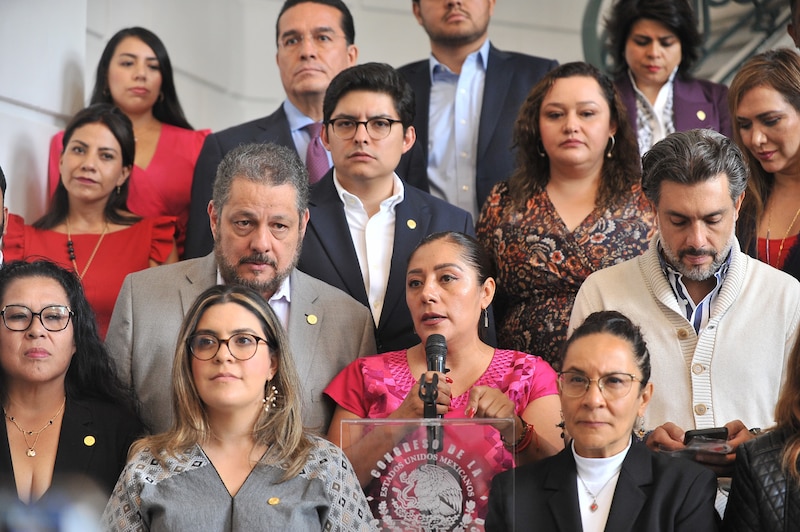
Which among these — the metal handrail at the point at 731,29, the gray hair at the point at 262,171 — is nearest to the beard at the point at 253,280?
the gray hair at the point at 262,171

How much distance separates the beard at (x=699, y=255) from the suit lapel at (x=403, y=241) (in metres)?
0.94

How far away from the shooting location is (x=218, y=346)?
3.37 m

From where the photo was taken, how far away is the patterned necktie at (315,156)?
16.6ft

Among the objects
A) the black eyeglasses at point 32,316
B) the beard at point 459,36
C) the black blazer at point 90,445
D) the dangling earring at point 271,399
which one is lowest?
the black blazer at point 90,445

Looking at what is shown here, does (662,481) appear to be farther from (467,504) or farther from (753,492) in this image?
(467,504)

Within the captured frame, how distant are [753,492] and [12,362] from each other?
201 centimetres

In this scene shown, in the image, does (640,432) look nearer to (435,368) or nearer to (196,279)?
(435,368)

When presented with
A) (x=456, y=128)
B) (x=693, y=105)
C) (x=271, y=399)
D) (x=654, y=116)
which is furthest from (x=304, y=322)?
(x=693, y=105)

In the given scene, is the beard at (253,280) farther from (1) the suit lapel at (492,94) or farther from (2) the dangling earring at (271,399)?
(1) the suit lapel at (492,94)

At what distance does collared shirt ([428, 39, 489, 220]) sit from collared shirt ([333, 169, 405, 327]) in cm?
62

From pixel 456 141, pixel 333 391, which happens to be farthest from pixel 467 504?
pixel 456 141

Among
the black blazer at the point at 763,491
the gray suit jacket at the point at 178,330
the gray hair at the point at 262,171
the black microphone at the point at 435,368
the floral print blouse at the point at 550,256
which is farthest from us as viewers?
the floral print blouse at the point at 550,256

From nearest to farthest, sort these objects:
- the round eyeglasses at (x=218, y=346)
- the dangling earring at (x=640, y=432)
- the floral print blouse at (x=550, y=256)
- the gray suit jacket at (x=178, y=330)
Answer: the round eyeglasses at (x=218, y=346)
the dangling earring at (x=640, y=432)
the gray suit jacket at (x=178, y=330)
the floral print blouse at (x=550, y=256)

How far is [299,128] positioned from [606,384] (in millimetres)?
2267
